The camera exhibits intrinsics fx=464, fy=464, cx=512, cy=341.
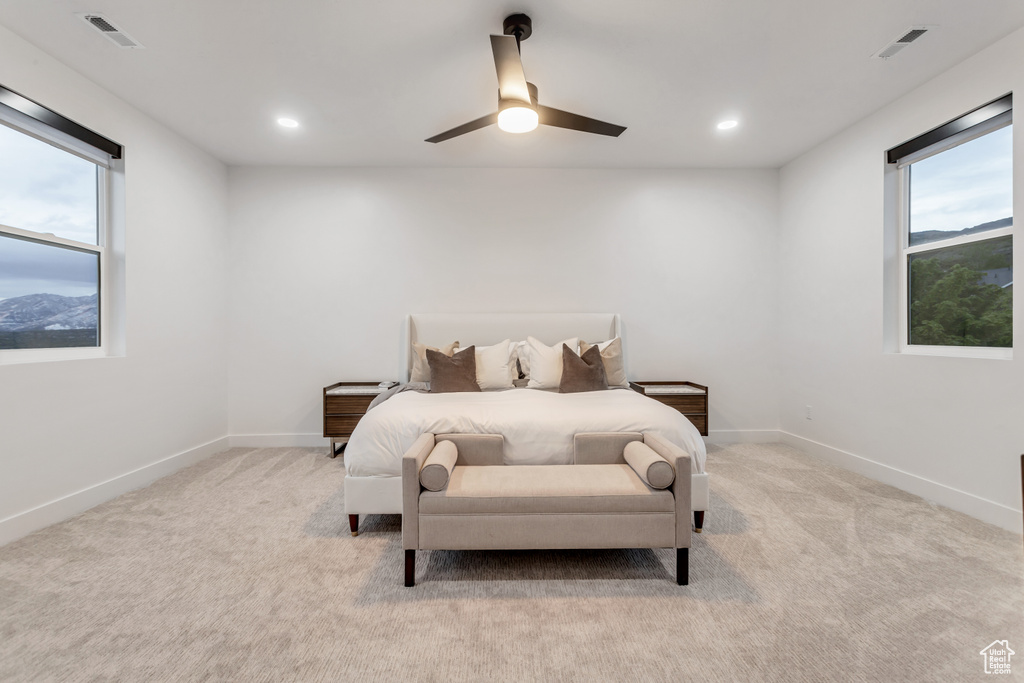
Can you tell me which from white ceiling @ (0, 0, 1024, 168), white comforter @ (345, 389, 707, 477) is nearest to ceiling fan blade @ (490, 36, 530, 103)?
white ceiling @ (0, 0, 1024, 168)

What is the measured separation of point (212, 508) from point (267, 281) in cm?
238

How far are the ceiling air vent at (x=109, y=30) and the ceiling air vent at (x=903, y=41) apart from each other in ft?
14.1

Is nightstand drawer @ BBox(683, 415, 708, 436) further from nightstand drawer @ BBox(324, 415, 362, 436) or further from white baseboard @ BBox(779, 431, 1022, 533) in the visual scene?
nightstand drawer @ BBox(324, 415, 362, 436)

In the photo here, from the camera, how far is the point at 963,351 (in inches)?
121

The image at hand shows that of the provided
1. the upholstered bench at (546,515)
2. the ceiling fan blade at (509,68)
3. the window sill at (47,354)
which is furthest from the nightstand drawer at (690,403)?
the window sill at (47,354)

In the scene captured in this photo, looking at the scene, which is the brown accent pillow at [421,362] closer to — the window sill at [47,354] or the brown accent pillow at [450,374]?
the brown accent pillow at [450,374]

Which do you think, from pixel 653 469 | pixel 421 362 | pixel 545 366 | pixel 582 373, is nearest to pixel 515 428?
pixel 653 469

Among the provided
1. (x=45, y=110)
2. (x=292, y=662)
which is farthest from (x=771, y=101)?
(x=45, y=110)

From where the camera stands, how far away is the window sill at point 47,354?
8.93 feet

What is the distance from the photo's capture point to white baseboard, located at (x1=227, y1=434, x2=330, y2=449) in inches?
179

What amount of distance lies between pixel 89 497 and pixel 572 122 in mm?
3883

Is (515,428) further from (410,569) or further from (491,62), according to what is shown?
(491,62)

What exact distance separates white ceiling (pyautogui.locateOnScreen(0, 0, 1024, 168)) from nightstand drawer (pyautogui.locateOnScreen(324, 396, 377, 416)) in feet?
7.31

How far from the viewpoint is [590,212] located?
4.71 metres
